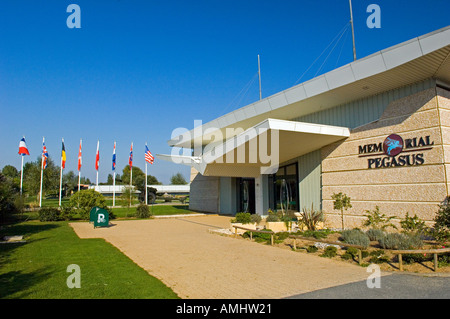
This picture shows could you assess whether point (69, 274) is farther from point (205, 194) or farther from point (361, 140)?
point (205, 194)

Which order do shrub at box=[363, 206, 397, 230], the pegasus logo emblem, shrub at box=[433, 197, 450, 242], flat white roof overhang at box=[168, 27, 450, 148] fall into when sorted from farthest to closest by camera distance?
1. shrub at box=[363, 206, 397, 230]
2. the pegasus logo emblem
3. flat white roof overhang at box=[168, 27, 450, 148]
4. shrub at box=[433, 197, 450, 242]

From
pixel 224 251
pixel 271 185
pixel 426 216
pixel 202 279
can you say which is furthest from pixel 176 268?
pixel 271 185

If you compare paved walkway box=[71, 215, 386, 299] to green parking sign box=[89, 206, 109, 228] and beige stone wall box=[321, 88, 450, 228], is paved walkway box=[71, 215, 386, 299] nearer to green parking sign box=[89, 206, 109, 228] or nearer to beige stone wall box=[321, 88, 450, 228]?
green parking sign box=[89, 206, 109, 228]

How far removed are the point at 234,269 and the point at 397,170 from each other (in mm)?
8751

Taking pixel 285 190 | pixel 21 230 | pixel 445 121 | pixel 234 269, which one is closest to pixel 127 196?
pixel 21 230

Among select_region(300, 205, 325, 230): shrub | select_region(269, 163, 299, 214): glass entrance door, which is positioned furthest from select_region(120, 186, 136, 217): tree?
select_region(300, 205, 325, 230): shrub

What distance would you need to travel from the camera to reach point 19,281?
20.8ft

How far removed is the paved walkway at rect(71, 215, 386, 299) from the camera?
600 centimetres

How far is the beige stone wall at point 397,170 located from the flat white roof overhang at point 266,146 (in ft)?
3.47

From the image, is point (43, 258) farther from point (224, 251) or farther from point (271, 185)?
point (271, 185)

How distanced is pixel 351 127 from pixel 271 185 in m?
7.68

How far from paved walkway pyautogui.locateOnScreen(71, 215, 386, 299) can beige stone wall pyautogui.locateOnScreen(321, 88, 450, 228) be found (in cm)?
569

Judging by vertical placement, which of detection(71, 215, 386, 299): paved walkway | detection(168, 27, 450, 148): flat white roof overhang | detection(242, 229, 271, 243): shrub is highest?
detection(168, 27, 450, 148): flat white roof overhang

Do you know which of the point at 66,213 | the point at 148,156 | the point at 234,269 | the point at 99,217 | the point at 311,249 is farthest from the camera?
the point at 148,156
